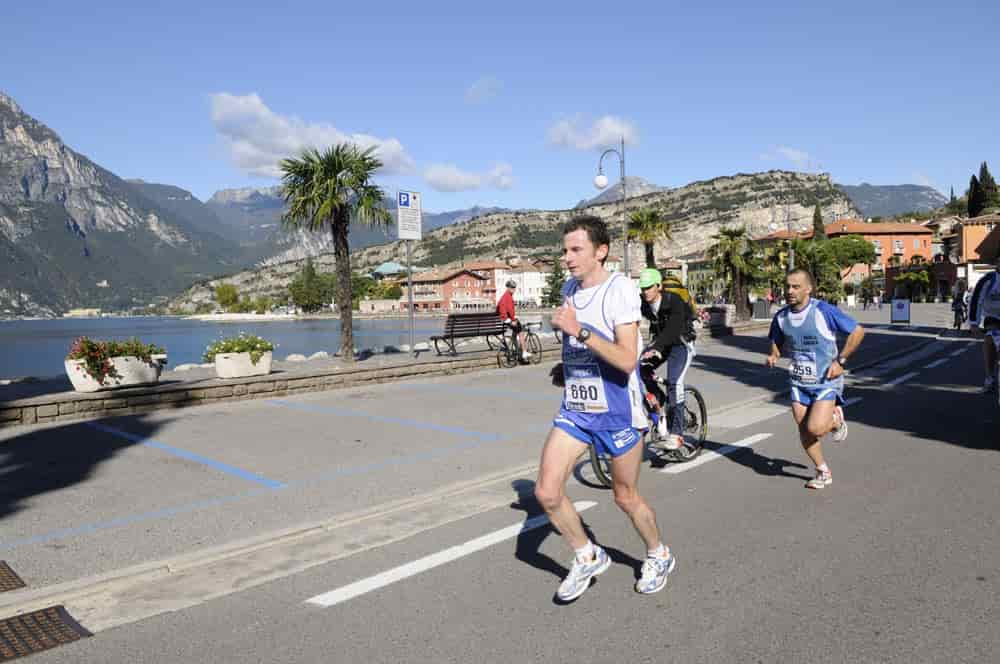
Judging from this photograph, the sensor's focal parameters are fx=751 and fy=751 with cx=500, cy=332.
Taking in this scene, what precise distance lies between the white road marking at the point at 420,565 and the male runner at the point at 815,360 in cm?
250

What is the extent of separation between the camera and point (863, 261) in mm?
127375

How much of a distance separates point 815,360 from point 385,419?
5880 millimetres

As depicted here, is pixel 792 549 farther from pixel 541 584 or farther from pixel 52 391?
pixel 52 391

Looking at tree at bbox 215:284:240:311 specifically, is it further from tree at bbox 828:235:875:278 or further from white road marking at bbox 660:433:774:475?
white road marking at bbox 660:433:774:475

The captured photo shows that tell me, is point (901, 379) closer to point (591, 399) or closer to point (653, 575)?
point (653, 575)

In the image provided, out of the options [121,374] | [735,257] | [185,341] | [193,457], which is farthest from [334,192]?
[185,341]

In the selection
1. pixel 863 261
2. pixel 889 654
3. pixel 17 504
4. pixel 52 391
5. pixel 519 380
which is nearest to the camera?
pixel 889 654

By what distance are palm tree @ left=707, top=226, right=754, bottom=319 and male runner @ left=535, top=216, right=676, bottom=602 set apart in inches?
1417

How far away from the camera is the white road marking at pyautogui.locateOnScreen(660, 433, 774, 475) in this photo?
7.18 meters

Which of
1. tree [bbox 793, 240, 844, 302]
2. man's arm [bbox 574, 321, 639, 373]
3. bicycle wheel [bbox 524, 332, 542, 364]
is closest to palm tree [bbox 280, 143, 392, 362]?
bicycle wheel [bbox 524, 332, 542, 364]

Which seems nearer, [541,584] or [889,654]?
[889,654]

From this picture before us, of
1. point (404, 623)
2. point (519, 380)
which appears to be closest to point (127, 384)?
point (519, 380)

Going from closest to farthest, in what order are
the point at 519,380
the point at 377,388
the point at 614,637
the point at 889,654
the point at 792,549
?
the point at 889,654
the point at 614,637
the point at 792,549
the point at 377,388
the point at 519,380

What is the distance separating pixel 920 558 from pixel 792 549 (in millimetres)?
709
